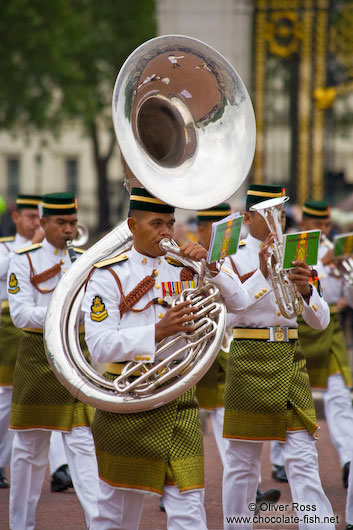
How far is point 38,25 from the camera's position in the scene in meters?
21.0

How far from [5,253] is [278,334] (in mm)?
2867

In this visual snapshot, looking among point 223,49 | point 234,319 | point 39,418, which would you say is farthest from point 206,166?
point 223,49

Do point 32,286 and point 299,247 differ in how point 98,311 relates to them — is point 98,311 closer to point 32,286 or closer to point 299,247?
point 299,247

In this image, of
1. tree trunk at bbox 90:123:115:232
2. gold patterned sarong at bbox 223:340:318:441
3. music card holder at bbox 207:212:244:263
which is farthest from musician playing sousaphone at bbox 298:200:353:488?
tree trunk at bbox 90:123:115:232

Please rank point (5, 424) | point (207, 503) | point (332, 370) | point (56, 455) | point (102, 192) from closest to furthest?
point (207, 503) < point (56, 455) < point (5, 424) < point (332, 370) < point (102, 192)

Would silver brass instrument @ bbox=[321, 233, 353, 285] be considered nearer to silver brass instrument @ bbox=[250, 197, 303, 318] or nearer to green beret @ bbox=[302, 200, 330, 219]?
green beret @ bbox=[302, 200, 330, 219]

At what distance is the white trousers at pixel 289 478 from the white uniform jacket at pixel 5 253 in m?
2.34

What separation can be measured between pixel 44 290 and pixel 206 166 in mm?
1735

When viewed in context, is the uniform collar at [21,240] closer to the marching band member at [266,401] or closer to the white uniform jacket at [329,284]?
the white uniform jacket at [329,284]

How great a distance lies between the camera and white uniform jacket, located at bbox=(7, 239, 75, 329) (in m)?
5.82

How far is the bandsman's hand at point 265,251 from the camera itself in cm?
Result: 501

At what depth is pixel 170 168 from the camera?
4613 mm

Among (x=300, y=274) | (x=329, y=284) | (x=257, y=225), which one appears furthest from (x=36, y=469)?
(x=329, y=284)

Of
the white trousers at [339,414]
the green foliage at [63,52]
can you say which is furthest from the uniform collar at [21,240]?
the green foliage at [63,52]
